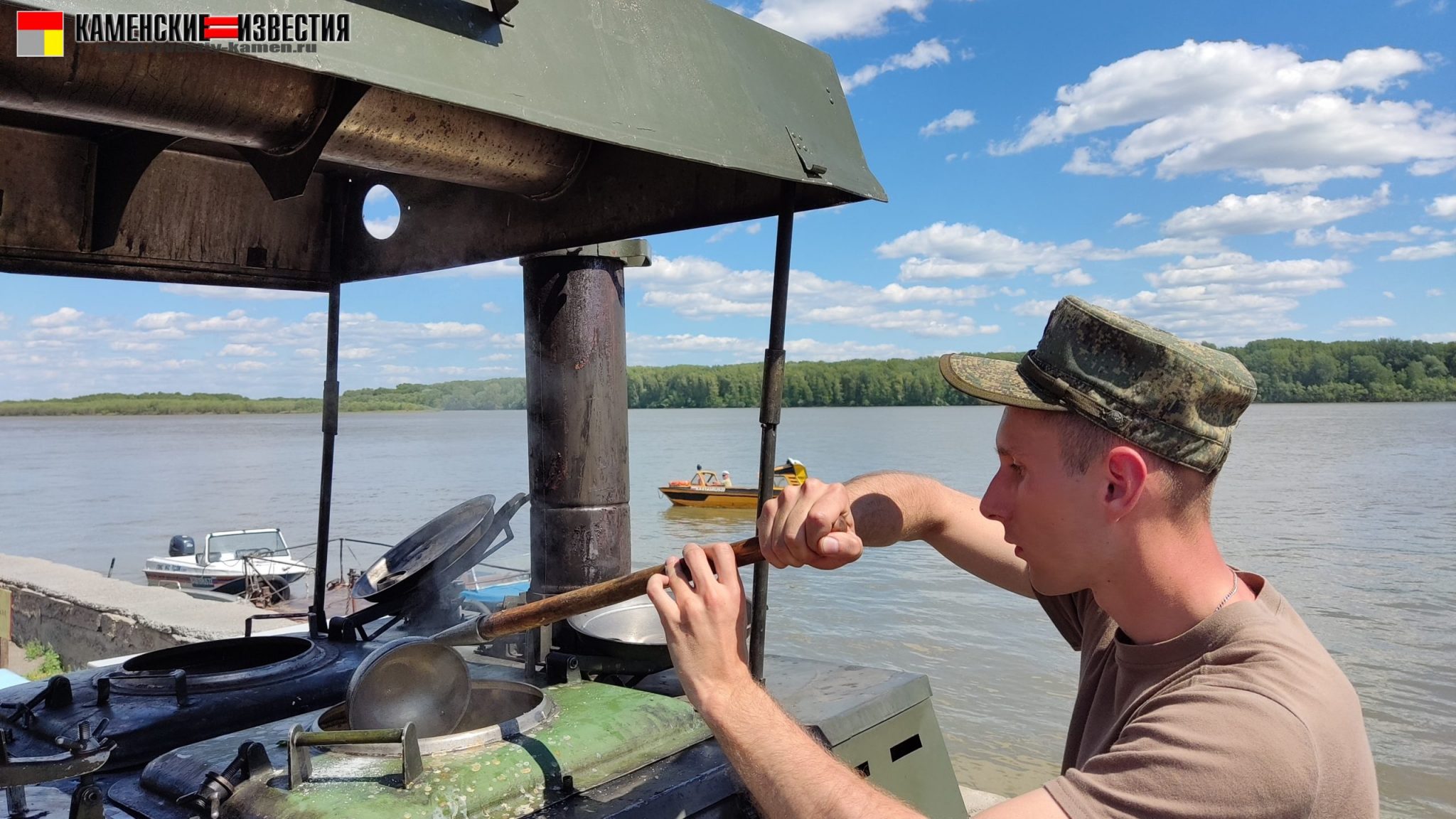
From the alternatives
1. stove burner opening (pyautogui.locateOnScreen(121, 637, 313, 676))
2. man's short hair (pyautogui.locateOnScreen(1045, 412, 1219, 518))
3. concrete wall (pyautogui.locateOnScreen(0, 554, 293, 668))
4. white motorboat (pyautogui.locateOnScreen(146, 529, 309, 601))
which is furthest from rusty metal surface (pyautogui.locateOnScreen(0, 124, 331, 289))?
white motorboat (pyautogui.locateOnScreen(146, 529, 309, 601))

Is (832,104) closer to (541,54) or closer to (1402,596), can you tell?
(541,54)

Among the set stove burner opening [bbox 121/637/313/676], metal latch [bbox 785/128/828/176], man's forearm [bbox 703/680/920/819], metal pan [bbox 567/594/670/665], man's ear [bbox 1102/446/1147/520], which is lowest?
stove burner opening [bbox 121/637/313/676]

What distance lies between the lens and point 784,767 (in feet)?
5.74

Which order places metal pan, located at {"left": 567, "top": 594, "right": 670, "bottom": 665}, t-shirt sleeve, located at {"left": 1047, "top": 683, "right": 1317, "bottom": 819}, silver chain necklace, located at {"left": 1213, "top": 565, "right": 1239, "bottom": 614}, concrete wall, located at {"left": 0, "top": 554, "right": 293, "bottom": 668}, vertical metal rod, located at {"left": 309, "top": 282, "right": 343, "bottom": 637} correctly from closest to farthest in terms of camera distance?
t-shirt sleeve, located at {"left": 1047, "top": 683, "right": 1317, "bottom": 819}, silver chain necklace, located at {"left": 1213, "top": 565, "right": 1239, "bottom": 614}, metal pan, located at {"left": 567, "top": 594, "right": 670, "bottom": 665}, vertical metal rod, located at {"left": 309, "top": 282, "right": 343, "bottom": 637}, concrete wall, located at {"left": 0, "top": 554, "right": 293, "bottom": 668}

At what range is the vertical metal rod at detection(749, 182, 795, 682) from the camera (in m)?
2.44

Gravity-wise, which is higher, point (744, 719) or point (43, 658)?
point (744, 719)

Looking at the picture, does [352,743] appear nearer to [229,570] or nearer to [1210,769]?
[1210,769]

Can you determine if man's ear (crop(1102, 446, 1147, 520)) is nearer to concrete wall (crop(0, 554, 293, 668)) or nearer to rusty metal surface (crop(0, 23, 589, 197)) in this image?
rusty metal surface (crop(0, 23, 589, 197))

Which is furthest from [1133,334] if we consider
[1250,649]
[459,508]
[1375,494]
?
[1375,494]

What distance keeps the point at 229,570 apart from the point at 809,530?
1682 cm

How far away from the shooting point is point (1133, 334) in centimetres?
174

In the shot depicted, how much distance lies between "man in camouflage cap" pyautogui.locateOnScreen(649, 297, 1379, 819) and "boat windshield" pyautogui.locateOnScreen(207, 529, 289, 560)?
16225 millimetres

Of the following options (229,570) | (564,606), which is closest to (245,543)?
(229,570)

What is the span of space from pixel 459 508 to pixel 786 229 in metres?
1.91
